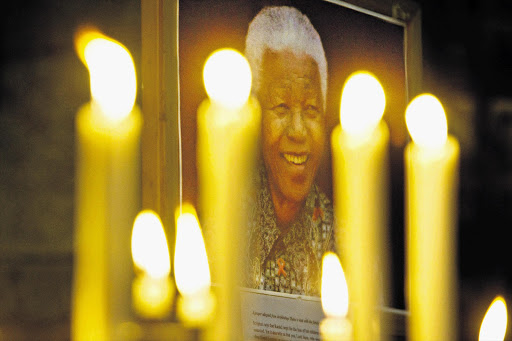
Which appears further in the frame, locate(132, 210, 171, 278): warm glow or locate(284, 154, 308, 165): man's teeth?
locate(284, 154, 308, 165): man's teeth

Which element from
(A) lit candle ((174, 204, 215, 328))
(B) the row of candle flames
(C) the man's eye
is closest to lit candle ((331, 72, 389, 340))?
(B) the row of candle flames

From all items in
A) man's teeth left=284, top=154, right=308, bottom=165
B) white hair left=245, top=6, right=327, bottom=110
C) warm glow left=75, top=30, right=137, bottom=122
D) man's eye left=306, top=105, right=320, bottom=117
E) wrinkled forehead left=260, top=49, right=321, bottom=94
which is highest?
white hair left=245, top=6, right=327, bottom=110

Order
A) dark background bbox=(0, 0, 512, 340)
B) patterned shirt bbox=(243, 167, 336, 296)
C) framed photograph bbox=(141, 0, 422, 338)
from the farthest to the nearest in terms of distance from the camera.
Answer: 1. dark background bbox=(0, 0, 512, 340)
2. patterned shirt bbox=(243, 167, 336, 296)
3. framed photograph bbox=(141, 0, 422, 338)

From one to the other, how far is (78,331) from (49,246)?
89 centimetres

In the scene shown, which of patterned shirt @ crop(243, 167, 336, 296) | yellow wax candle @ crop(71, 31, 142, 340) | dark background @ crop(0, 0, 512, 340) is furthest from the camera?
dark background @ crop(0, 0, 512, 340)

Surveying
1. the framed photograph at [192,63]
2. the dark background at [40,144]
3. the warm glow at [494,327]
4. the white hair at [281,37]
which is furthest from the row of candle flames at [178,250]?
the dark background at [40,144]

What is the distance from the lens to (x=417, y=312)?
1.84ft

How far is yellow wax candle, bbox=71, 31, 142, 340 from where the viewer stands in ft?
1.49

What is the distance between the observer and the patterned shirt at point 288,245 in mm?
→ 938

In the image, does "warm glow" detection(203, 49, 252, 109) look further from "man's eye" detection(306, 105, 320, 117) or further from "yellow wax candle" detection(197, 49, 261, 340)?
"man's eye" detection(306, 105, 320, 117)

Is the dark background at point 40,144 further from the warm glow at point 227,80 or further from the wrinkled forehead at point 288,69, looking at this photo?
the warm glow at point 227,80

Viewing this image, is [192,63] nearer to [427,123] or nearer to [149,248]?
[427,123]

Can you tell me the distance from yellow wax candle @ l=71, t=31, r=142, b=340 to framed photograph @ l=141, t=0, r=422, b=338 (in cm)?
34

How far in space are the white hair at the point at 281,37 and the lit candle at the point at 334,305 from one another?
1.34ft
